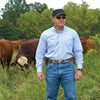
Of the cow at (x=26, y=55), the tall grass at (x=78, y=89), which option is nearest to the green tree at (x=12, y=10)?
the cow at (x=26, y=55)

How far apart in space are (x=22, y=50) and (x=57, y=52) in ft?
16.8

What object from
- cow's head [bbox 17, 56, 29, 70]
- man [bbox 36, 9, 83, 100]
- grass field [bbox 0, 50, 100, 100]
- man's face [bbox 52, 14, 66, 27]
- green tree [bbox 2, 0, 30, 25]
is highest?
green tree [bbox 2, 0, 30, 25]

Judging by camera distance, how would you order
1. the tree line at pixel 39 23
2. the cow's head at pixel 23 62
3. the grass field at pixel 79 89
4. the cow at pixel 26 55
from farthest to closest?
1. the tree line at pixel 39 23
2. the cow at pixel 26 55
3. the cow's head at pixel 23 62
4. the grass field at pixel 79 89

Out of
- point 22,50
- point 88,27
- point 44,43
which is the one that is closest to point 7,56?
point 22,50

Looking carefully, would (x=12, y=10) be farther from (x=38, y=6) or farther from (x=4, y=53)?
(x=4, y=53)

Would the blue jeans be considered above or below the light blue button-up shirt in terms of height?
below

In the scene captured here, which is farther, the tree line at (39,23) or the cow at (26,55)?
the tree line at (39,23)

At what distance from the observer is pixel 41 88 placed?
424cm

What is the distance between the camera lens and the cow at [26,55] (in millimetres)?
6586

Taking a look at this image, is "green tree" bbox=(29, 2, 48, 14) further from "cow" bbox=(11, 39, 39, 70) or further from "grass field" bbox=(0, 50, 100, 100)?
"grass field" bbox=(0, 50, 100, 100)

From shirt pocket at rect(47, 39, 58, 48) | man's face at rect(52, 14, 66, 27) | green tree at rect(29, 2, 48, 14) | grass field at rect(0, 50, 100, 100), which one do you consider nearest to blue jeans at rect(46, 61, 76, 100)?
shirt pocket at rect(47, 39, 58, 48)

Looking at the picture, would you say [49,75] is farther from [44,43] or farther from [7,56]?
[7,56]

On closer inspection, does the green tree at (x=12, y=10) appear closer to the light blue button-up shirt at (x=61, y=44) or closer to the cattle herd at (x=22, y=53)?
the cattle herd at (x=22, y=53)

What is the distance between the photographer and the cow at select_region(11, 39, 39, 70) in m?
6.59
